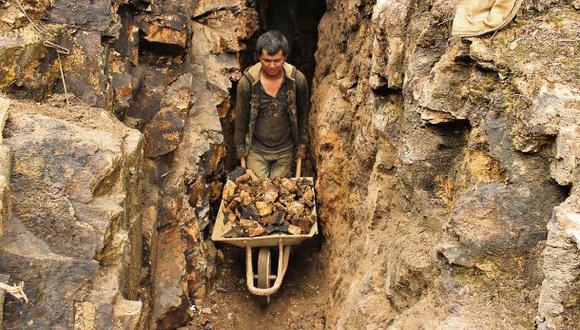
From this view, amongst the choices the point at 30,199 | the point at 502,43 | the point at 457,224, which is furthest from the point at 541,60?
the point at 30,199

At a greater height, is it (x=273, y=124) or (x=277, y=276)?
(x=273, y=124)

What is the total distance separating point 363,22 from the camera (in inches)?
279

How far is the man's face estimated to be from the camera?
737 centimetres

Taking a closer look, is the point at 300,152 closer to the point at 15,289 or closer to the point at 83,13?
the point at 83,13

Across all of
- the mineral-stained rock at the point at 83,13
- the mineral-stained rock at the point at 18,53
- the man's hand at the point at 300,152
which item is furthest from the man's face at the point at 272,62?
the mineral-stained rock at the point at 18,53

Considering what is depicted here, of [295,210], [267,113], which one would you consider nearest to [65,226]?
[295,210]

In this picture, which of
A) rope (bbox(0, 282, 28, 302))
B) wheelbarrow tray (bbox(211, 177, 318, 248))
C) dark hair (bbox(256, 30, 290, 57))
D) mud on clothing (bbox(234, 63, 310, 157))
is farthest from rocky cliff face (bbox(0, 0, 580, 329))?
dark hair (bbox(256, 30, 290, 57))

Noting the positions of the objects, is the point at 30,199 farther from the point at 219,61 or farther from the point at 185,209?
the point at 219,61

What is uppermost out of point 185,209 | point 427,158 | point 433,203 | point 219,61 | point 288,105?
point 219,61

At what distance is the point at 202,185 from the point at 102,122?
2244mm

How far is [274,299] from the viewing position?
6980 millimetres

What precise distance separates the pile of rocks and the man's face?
1419 mm

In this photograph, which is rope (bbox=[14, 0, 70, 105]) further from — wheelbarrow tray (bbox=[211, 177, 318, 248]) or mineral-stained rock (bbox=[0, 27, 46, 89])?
wheelbarrow tray (bbox=[211, 177, 318, 248])

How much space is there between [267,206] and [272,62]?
1.94 m
